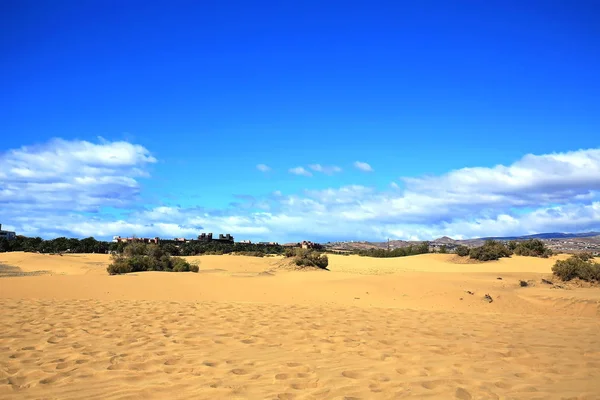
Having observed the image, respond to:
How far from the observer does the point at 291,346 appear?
720 cm

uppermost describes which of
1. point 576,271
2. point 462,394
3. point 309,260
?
point 309,260

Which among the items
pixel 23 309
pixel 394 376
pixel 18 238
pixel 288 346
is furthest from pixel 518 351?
pixel 18 238

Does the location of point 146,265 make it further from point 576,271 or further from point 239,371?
point 576,271

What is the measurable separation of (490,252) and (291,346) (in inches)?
1172

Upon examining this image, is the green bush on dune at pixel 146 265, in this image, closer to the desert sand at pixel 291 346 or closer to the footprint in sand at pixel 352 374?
the desert sand at pixel 291 346

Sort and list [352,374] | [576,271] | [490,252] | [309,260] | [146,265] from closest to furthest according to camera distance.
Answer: [352,374] < [576,271] < [146,265] < [309,260] < [490,252]

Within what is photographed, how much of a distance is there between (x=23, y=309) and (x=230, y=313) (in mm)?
5127

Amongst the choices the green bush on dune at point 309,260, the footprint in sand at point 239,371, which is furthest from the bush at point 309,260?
the footprint in sand at point 239,371

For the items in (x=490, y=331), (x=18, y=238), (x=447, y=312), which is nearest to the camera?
(x=490, y=331)

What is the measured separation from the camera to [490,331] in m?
8.77

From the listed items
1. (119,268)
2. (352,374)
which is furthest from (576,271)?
(119,268)

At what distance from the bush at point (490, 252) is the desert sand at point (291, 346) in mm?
18590

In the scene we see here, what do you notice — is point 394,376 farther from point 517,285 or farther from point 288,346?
point 517,285

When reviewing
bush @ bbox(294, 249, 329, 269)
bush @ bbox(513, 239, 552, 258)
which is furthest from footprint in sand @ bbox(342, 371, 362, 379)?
bush @ bbox(513, 239, 552, 258)
